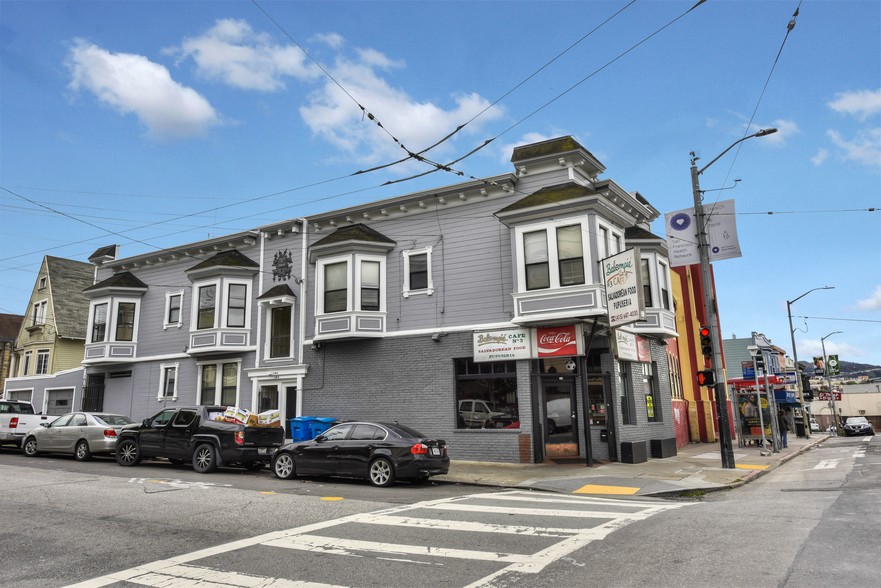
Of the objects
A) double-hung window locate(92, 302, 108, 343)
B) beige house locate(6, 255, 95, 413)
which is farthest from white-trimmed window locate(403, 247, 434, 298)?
beige house locate(6, 255, 95, 413)

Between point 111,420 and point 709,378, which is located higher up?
point 709,378

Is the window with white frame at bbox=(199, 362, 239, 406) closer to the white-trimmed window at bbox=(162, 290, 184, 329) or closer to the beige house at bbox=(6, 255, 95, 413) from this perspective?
the white-trimmed window at bbox=(162, 290, 184, 329)

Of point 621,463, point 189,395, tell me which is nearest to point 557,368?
point 621,463

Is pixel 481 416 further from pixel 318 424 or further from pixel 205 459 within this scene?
pixel 205 459

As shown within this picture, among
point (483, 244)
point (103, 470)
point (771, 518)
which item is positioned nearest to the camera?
point (771, 518)

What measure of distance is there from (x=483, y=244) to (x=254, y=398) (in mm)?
10734

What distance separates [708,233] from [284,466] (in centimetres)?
1309

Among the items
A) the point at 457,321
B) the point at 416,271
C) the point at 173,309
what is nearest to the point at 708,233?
the point at 457,321

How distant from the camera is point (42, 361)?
34.8 metres

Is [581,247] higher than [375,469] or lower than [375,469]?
higher

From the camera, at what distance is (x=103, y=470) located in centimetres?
Result: 1578

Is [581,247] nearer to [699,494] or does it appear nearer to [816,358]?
[699,494]

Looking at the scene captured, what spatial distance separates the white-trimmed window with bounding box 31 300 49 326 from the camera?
35497 millimetres

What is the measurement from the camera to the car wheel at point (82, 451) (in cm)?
1828
